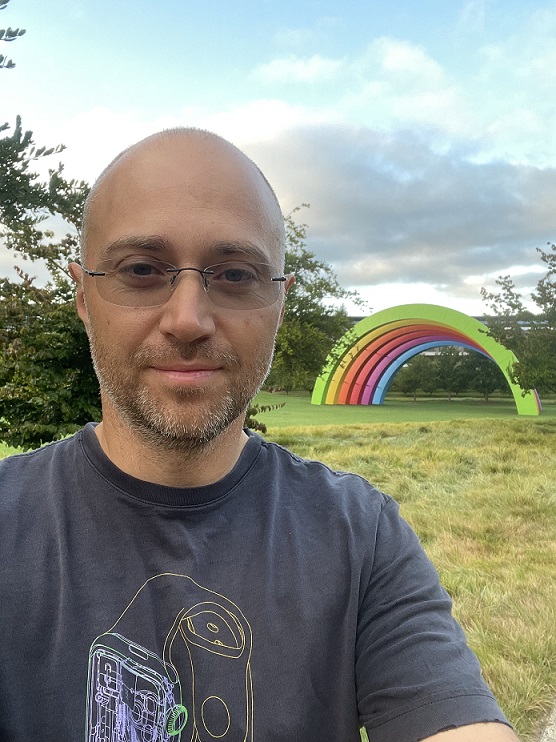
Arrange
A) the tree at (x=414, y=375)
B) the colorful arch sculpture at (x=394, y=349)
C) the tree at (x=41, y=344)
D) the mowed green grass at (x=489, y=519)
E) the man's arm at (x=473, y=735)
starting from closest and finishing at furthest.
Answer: the man's arm at (x=473, y=735) < the mowed green grass at (x=489, y=519) < the tree at (x=41, y=344) < the colorful arch sculpture at (x=394, y=349) < the tree at (x=414, y=375)

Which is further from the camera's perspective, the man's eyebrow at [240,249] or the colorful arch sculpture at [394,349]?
the colorful arch sculpture at [394,349]

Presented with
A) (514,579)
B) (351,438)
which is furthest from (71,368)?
(351,438)

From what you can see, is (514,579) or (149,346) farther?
(514,579)

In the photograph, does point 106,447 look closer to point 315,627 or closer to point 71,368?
point 315,627

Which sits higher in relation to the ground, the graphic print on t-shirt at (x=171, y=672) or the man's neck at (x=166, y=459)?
the man's neck at (x=166, y=459)

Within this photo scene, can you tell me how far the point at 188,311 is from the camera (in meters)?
1.37

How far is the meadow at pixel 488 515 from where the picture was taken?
12.2ft

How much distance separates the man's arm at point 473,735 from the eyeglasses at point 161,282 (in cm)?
97

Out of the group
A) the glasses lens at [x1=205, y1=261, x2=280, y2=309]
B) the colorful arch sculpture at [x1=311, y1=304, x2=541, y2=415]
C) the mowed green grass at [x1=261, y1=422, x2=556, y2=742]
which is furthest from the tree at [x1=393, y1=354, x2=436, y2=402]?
the glasses lens at [x1=205, y1=261, x2=280, y2=309]

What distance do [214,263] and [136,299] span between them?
198 mm

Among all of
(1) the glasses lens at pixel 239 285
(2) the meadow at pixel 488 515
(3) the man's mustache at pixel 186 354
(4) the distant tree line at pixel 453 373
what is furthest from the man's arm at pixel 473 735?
(4) the distant tree line at pixel 453 373

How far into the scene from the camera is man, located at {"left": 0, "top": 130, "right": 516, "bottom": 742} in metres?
1.21

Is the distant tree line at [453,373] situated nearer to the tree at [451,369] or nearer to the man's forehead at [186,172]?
the tree at [451,369]

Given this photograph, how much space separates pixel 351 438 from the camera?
14.5 metres
